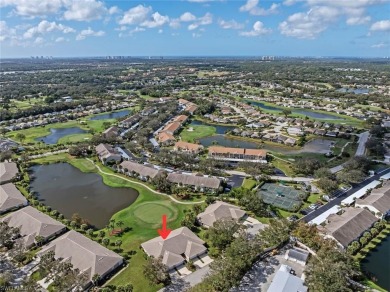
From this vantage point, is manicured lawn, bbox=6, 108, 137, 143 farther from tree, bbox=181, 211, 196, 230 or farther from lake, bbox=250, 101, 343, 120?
lake, bbox=250, 101, 343, 120

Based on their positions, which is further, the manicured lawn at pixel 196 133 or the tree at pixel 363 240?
the manicured lawn at pixel 196 133

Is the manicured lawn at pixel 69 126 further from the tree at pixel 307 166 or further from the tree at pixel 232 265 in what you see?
the tree at pixel 232 265

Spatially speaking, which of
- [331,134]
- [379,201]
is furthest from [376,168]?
[331,134]

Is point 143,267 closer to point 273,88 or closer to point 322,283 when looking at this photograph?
point 322,283

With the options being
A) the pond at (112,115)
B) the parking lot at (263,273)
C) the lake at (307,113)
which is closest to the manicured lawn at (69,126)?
the pond at (112,115)

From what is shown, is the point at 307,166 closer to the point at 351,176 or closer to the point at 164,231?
the point at 351,176
